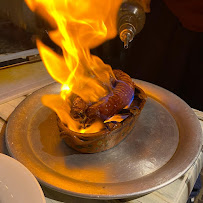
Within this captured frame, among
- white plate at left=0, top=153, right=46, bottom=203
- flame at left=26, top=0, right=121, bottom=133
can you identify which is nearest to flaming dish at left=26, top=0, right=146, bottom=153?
flame at left=26, top=0, right=121, bottom=133

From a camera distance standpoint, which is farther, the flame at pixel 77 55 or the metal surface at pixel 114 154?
the flame at pixel 77 55

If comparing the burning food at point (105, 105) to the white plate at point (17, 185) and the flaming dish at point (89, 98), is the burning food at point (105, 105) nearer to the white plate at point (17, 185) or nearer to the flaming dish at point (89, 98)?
the flaming dish at point (89, 98)

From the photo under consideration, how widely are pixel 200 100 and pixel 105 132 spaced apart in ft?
6.19

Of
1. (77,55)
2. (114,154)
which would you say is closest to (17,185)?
(114,154)

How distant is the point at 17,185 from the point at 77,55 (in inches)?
35.8

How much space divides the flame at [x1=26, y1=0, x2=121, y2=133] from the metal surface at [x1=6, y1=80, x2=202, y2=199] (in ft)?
0.46

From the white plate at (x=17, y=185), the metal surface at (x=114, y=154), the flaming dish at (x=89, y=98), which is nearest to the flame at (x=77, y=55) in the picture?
the flaming dish at (x=89, y=98)

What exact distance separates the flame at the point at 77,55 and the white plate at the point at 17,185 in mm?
367

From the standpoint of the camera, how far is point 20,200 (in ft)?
2.21

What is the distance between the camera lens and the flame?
1214 millimetres

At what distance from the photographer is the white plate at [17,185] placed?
68cm

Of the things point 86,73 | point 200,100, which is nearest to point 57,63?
point 86,73

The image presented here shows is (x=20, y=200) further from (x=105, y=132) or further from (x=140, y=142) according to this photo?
(x=140, y=142)

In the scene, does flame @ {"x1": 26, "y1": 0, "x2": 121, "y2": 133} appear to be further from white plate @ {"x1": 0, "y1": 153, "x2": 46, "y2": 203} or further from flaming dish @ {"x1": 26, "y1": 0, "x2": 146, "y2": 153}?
white plate @ {"x1": 0, "y1": 153, "x2": 46, "y2": 203}
